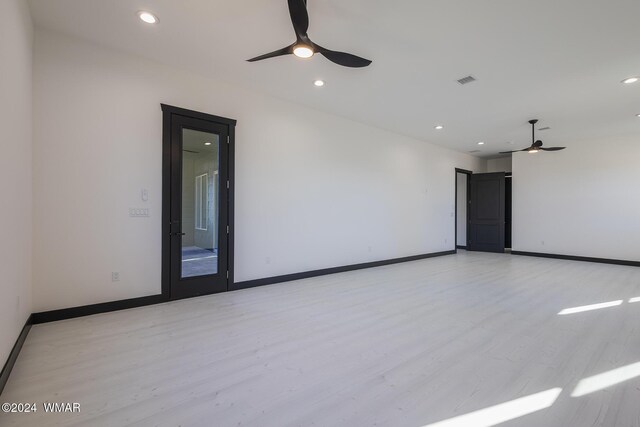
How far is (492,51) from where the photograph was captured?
3.54 metres

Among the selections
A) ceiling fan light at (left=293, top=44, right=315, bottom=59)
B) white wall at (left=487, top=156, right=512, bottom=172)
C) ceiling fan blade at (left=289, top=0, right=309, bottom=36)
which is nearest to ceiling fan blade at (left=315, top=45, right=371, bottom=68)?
ceiling fan light at (left=293, top=44, right=315, bottom=59)

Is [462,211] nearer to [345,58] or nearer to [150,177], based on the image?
[345,58]

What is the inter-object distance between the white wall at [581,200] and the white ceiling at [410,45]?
2459mm

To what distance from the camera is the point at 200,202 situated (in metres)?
4.62

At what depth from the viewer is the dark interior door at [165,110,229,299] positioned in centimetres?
407

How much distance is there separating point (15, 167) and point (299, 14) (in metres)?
2.58

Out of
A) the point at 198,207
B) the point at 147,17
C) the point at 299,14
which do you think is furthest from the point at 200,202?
the point at 299,14

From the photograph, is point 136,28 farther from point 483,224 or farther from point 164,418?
point 483,224

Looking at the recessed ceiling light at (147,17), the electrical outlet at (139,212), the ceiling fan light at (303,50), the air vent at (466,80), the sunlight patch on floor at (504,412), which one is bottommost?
the sunlight patch on floor at (504,412)

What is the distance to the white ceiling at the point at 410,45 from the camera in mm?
2865

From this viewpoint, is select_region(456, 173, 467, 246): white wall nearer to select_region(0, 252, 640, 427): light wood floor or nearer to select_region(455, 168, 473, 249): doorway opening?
select_region(455, 168, 473, 249): doorway opening

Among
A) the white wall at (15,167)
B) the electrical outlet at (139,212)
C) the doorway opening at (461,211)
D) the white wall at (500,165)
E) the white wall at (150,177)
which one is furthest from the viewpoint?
the doorway opening at (461,211)

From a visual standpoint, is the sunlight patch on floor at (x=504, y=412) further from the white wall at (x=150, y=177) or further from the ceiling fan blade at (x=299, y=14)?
the white wall at (x=150, y=177)

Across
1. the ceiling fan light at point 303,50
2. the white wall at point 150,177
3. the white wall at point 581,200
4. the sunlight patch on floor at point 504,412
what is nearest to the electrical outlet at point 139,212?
the white wall at point 150,177
